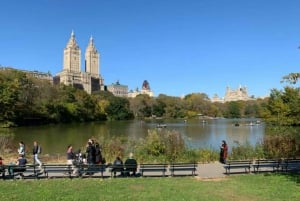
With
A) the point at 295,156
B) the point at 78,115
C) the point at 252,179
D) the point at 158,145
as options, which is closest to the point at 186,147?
the point at 158,145

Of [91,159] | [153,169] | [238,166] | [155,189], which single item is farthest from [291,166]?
[91,159]

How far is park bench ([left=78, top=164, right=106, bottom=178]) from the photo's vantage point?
14.5 meters

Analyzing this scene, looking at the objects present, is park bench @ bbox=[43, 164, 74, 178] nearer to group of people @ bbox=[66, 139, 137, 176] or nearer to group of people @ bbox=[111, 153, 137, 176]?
group of people @ bbox=[66, 139, 137, 176]

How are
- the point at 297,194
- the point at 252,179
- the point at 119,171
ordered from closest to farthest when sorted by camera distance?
the point at 297,194
the point at 252,179
the point at 119,171

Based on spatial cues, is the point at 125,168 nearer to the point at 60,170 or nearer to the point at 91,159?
the point at 60,170

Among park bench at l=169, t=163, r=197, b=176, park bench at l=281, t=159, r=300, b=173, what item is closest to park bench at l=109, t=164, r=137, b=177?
park bench at l=169, t=163, r=197, b=176

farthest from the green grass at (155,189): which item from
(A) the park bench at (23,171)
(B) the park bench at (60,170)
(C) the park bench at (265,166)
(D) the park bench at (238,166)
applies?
(C) the park bench at (265,166)

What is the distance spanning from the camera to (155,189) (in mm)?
11867

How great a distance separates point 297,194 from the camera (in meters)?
11.2

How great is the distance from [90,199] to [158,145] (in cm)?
1040

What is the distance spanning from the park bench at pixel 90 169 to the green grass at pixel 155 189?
0.95 m

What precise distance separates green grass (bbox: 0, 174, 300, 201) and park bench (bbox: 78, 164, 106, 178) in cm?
95

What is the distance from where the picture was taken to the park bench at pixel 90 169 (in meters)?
14.5

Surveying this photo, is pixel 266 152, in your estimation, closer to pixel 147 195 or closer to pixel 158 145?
pixel 158 145
